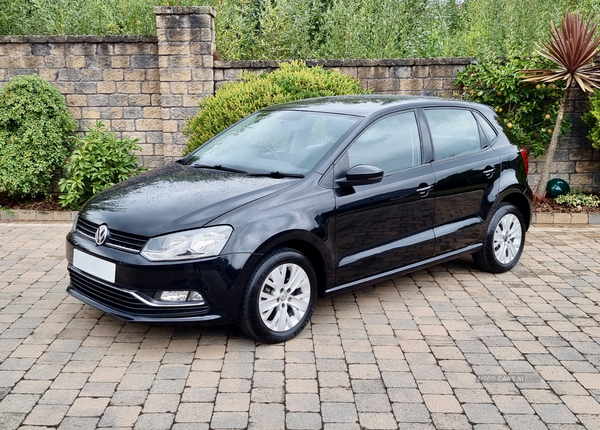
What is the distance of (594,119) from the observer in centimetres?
874

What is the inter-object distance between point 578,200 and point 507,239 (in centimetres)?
334

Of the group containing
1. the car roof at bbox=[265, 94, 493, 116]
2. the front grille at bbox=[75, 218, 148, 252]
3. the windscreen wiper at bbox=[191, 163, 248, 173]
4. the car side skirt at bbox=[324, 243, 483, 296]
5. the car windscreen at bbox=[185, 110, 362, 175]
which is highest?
the car roof at bbox=[265, 94, 493, 116]

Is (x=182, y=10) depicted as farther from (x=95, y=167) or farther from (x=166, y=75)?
(x=95, y=167)

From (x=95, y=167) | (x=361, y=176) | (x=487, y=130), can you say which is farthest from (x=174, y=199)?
(x=95, y=167)

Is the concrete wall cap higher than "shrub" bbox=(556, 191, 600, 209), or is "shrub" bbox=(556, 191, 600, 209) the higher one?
the concrete wall cap

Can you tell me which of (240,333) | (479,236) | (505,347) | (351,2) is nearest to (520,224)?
(479,236)

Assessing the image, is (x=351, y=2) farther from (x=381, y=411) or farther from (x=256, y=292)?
(x=381, y=411)

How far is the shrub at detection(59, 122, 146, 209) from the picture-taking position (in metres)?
8.47

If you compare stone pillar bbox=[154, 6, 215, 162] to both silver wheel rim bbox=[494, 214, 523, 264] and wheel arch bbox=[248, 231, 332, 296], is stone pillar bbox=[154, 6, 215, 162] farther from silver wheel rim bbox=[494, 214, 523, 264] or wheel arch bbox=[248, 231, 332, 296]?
wheel arch bbox=[248, 231, 332, 296]

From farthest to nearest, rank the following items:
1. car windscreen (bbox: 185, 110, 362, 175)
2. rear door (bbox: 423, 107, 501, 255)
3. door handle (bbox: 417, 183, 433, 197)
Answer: rear door (bbox: 423, 107, 501, 255), door handle (bbox: 417, 183, 433, 197), car windscreen (bbox: 185, 110, 362, 175)

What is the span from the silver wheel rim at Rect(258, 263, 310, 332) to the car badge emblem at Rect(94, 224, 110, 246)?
3.74 feet

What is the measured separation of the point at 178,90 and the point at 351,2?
10.8ft

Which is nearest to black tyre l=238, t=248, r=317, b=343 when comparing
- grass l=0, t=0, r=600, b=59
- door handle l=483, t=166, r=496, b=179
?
door handle l=483, t=166, r=496, b=179

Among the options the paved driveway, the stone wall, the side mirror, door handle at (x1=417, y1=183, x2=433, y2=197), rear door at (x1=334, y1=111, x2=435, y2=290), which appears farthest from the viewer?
the stone wall
